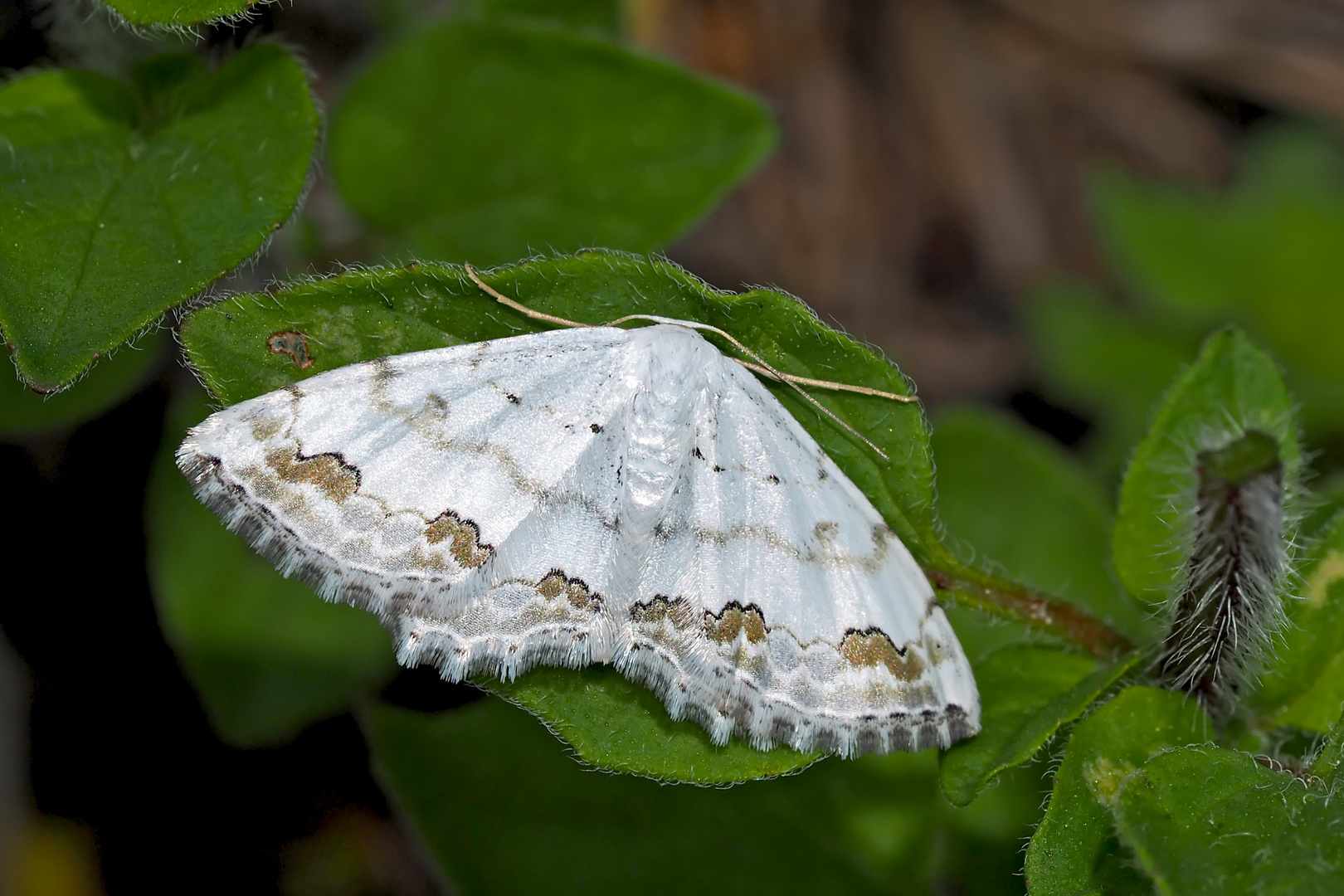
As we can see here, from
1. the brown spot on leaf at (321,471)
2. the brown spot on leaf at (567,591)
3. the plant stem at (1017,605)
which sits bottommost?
the brown spot on leaf at (567,591)

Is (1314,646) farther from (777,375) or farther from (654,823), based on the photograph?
(654,823)

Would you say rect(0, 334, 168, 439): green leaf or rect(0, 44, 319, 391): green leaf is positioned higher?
rect(0, 44, 319, 391): green leaf

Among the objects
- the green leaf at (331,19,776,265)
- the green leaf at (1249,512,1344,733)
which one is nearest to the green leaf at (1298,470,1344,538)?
the green leaf at (1249,512,1344,733)

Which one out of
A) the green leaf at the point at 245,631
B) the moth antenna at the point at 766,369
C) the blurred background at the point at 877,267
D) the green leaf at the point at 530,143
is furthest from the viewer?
the blurred background at the point at 877,267

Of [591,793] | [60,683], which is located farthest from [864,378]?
[60,683]

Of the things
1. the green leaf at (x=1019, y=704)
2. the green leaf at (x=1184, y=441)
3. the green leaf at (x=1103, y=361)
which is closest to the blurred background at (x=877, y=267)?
the green leaf at (x=1103, y=361)

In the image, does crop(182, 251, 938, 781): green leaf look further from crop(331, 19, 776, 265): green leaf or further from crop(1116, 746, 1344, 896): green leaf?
crop(331, 19, 776, 265): green leaf

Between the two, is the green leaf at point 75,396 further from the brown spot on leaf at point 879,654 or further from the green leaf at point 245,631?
the brown spot on leaf at point 879,654
